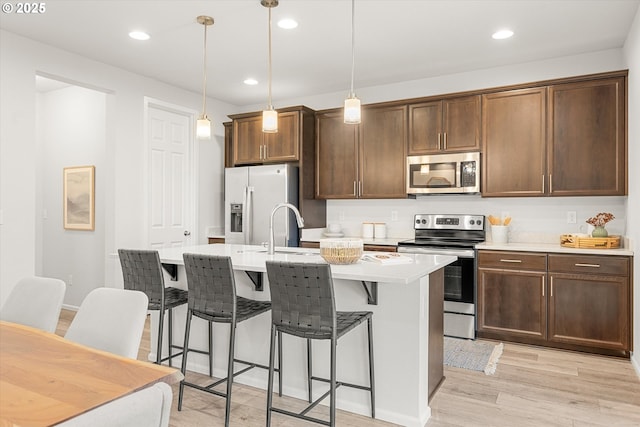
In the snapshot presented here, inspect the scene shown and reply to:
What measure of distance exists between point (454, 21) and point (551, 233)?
2.26 meters

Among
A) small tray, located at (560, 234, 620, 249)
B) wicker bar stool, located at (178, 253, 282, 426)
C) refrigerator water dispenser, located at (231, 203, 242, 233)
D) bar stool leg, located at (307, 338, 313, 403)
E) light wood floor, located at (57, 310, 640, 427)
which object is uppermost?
refrigerator water dispenser, located at (231, 203, 242, 233)

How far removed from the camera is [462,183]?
14.3ft

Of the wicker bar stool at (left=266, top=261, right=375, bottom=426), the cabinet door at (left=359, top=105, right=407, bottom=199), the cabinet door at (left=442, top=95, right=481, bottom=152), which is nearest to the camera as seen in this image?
the wicker bar stool at (left=266, top=261, right=375, bottom=426)

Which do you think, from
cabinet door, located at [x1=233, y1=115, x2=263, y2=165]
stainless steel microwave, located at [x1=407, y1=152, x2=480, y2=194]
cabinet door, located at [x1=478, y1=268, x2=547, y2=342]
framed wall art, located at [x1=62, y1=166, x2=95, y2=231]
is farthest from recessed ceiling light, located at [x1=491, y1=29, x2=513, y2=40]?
framed wall art, located at [x1=62, y1=166, x2=95, y2=231]

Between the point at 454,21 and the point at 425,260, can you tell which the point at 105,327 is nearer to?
the point at 425,260

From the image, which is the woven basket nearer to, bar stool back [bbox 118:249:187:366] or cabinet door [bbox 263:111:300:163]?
bar stool back [bbox 118:249:187:366]

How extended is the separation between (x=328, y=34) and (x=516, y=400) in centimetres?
305

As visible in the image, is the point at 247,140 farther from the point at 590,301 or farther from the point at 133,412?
the point at 133,412

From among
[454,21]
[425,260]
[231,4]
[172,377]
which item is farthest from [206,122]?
[172,377]

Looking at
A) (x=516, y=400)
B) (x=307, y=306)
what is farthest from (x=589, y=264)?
(x=307, y=306)

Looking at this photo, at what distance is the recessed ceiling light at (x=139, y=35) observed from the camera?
3.64 m

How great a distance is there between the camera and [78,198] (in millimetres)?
5184

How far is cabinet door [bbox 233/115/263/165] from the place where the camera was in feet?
17.5

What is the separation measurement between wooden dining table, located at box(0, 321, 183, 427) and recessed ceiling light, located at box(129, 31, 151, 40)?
9.43 feet
